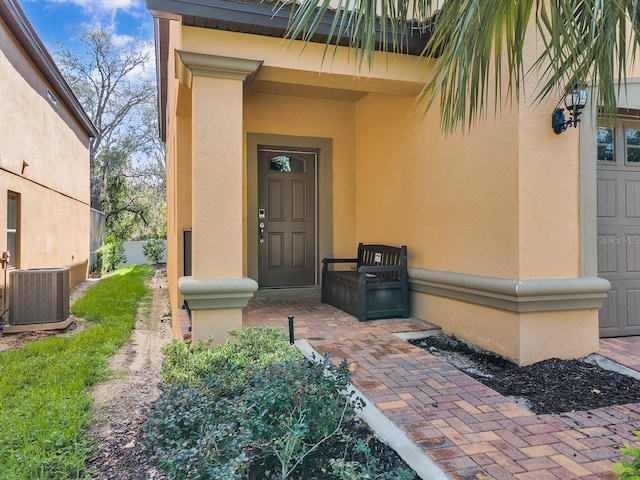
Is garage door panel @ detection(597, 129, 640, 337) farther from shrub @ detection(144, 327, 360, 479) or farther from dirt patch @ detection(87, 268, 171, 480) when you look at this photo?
dirt patch @ detection(87, 268, 171, 480)

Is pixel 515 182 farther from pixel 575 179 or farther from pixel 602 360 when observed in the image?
pixel 602 360

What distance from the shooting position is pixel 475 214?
402 centimetres

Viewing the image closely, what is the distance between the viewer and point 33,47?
→ 7.26 metres

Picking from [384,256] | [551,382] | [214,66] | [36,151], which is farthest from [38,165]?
[551,382]

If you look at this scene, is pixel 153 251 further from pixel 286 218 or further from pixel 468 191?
pixel 468 191

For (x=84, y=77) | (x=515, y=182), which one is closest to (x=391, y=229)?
(x=515, y=182)

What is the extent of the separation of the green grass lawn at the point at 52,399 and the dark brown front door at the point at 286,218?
2283 millimetres

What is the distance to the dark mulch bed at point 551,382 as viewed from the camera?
286cm

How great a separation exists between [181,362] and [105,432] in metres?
0.63

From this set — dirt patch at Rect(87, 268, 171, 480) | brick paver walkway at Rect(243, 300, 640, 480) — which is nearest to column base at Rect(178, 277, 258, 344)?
dirt patch at Rect(87, 268, 171, 480)

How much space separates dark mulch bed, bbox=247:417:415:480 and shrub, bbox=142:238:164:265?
17.4 m

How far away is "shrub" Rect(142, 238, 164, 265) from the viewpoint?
18109 mm

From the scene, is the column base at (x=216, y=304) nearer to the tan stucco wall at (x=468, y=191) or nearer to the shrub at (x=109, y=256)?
the tan stucco wall at (x=468, y=191)

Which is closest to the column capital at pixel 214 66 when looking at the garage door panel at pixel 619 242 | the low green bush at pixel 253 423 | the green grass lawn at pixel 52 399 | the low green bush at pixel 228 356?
the low green bush at pixel 228 356
